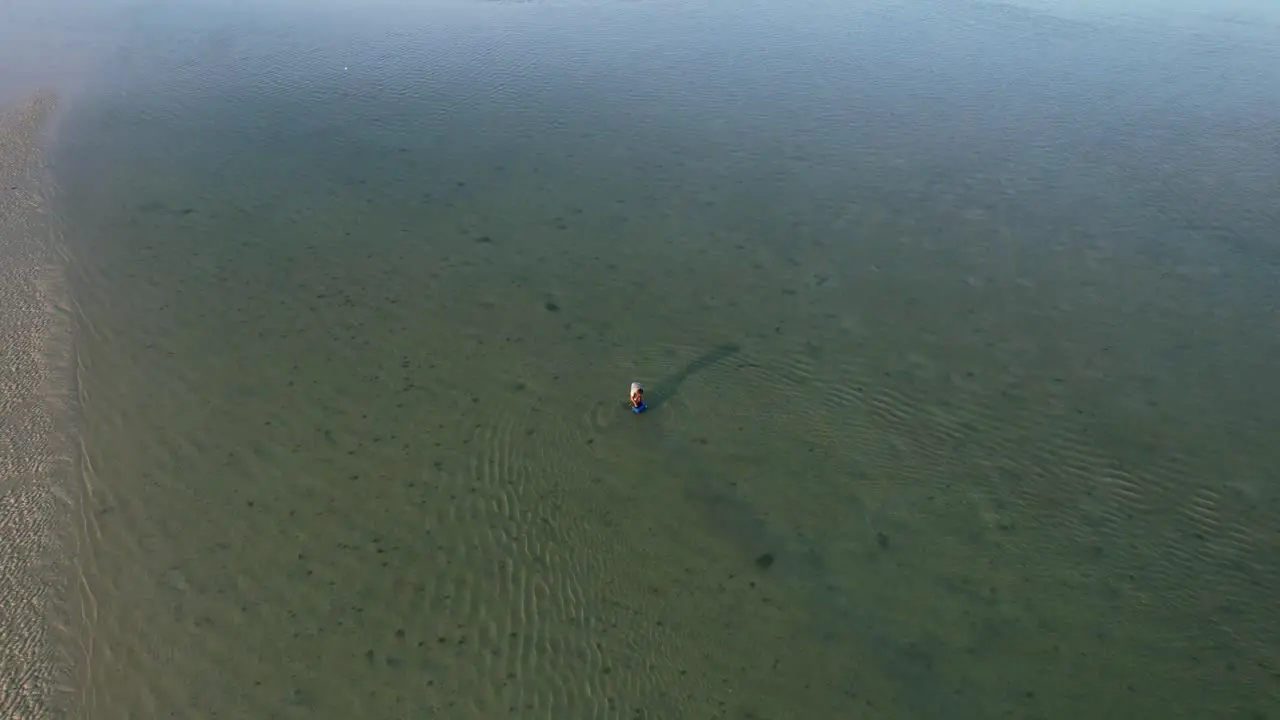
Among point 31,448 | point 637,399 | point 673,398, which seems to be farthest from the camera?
point 673,398

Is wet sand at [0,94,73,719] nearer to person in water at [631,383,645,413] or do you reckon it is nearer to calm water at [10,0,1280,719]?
calm water at [10,0,1280,719]

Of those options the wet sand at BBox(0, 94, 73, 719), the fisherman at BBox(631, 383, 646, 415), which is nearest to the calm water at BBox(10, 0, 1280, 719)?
the fisherman at BBox(631, 383, 646, 415)

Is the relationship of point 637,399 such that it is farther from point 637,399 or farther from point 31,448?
point 31,448

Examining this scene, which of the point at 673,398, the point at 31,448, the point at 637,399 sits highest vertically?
the point at 637,399

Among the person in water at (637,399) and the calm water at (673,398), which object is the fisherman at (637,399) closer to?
the person in water at (637,399)

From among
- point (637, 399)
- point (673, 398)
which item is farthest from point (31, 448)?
point (673, 398)
